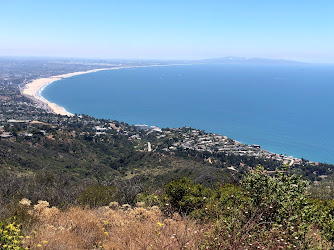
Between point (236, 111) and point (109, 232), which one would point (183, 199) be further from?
point (236, 111)

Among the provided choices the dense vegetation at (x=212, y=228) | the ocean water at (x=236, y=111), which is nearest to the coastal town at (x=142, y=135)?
the ocean water at (x=236, y=111)

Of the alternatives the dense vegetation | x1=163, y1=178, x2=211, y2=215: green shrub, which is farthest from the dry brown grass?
x1=163, y1=178, x2=211, y2=215: green shrub

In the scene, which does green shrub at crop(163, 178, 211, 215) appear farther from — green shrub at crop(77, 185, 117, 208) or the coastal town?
the coastal town

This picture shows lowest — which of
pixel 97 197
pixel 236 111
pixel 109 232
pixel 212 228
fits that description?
pixel 236 111

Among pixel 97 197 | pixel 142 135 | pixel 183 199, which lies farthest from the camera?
pixel 142 135

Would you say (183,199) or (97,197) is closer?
(183,199)

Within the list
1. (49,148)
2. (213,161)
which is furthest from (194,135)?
(49,148)

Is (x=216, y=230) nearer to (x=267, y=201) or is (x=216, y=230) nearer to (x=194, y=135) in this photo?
(x=267, y=201)

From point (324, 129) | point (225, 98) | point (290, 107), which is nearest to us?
point (324, 129)

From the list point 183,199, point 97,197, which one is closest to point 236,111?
point 183,199
